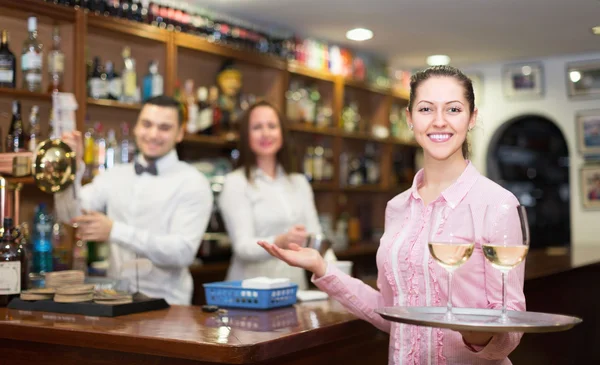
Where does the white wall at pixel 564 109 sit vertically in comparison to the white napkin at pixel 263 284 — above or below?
above

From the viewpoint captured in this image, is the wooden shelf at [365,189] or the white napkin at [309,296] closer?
the white napkin at [309,296]

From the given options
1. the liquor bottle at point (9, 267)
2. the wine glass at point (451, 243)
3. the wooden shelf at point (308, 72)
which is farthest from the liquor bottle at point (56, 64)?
the wine glass at point (451, 243)

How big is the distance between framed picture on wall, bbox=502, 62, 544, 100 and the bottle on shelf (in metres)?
4.10

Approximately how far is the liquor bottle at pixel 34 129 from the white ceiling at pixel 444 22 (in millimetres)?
1595

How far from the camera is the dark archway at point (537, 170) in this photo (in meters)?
7.57

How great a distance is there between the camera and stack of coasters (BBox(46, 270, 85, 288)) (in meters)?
2.55


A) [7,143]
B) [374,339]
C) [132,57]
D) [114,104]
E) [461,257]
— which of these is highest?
[132,57]

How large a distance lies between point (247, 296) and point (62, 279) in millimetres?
636

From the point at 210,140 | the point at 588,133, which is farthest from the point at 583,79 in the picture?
the point at 210,140

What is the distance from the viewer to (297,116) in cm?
577

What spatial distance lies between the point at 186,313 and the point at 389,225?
0.83 m

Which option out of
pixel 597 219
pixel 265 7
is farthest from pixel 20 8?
pixel 597 219

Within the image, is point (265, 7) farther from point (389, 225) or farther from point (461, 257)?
point (461, 257)

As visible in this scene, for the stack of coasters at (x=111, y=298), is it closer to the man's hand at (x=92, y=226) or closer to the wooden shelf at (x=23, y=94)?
the man's hand at (x=92, y=226)
